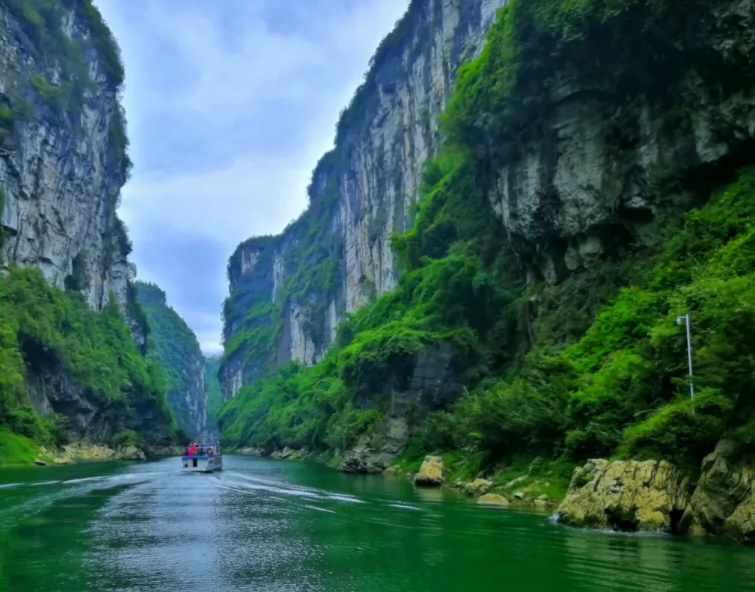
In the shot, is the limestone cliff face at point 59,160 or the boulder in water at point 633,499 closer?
the boulder in water at point 633,499

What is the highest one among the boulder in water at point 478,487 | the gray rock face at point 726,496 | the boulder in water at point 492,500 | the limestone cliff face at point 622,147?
the limestone cliff face at point 622,147

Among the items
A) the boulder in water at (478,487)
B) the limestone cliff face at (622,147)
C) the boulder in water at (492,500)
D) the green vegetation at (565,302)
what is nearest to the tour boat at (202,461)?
the green vegetation at (565,302)

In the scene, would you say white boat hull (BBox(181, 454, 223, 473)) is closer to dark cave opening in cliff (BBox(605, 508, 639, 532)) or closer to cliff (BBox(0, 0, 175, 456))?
cliff (BBox(0, 0, 175, 456))

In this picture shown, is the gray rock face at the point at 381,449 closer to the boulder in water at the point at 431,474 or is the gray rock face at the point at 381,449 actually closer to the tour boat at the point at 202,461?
the boulder in water at the point at 431,474

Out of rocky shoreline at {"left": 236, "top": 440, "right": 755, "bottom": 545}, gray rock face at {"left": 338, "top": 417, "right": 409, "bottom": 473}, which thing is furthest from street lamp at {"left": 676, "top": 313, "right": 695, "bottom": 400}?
gray rock face at {"left": 338, "top": 417, "right": 409, "bottom": 473}

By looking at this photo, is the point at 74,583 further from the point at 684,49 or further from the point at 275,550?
the point at 684,49

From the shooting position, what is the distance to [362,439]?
1646 inches

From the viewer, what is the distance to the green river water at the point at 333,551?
10430mm

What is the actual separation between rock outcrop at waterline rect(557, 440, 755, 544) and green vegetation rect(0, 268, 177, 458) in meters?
44.6

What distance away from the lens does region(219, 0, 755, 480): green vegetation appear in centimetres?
1589

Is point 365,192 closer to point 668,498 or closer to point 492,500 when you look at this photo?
point 492,500

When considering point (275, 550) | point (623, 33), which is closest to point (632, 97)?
point (623, 33)

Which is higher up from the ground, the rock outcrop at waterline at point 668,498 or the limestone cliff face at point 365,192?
the limestone cliff face at point 365,192

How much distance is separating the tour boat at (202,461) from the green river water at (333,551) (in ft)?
71.2
